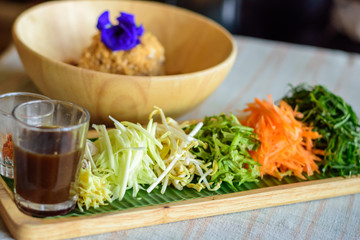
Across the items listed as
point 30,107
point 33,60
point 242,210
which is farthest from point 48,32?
point 242,210

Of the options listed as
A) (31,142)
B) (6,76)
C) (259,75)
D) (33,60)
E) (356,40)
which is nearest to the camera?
(31,142)

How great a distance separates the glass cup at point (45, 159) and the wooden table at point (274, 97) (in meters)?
0.11

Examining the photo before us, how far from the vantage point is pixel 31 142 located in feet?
3.51

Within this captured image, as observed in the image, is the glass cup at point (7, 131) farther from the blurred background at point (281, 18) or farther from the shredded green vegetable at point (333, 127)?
the blurred background at point (281, 18)

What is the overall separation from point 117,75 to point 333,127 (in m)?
0.73

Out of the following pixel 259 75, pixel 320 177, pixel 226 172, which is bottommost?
pixel 259 75

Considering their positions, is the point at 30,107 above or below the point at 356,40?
above

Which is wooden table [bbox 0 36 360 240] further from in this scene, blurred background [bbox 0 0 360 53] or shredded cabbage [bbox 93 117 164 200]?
blurred background [bbox 0 0 360 53]

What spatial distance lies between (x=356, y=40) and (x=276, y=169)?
2872 millimetres

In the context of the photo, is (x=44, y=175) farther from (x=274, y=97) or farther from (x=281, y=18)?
(x=281, y=18)

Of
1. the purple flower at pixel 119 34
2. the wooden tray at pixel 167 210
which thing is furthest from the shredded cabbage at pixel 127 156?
the purple flower at pixel 119 34

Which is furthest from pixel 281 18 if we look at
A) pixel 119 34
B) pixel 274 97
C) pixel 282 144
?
pixel 282 144

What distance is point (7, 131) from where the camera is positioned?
126 cm

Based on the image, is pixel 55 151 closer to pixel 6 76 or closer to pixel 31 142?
pixel 31 142
